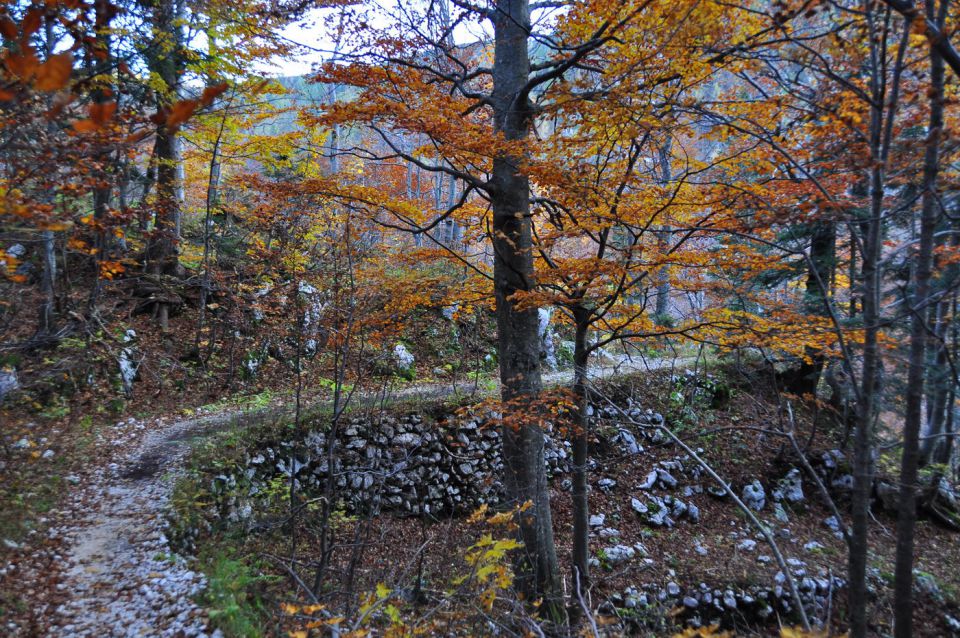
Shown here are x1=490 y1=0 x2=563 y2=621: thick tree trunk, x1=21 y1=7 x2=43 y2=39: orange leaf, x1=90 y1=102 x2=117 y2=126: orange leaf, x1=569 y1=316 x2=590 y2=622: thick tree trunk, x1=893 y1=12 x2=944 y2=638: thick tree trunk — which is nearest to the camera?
x1=90 y1=102 x2=117 y2=126: orange leaf

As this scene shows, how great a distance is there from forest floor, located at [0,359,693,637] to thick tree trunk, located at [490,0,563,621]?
350cm

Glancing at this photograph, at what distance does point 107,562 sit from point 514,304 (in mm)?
4976

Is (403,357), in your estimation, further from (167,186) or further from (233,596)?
(233,596)

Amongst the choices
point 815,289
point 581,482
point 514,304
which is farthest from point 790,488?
point 514,304

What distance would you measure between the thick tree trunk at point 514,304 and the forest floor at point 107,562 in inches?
138

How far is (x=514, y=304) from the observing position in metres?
5.73

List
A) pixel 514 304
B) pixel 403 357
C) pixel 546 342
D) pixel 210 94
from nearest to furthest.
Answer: pixel 210 94 < pixel 514 304 < pixel 403 357 < pixel 546 342

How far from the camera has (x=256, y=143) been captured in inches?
364

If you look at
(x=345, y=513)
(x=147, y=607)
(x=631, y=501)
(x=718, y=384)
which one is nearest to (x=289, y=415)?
(x=345, y=513)

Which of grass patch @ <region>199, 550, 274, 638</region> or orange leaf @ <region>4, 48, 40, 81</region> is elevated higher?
orange leaf @ <region>4, 48, 40, 81</region>

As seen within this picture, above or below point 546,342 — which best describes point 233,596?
below

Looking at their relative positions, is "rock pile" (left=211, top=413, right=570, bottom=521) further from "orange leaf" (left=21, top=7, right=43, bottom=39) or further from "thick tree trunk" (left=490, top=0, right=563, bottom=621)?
"orange leaf" (left=21, top=7, right=43, bottom=39)

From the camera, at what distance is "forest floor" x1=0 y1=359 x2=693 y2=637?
3.74 metres

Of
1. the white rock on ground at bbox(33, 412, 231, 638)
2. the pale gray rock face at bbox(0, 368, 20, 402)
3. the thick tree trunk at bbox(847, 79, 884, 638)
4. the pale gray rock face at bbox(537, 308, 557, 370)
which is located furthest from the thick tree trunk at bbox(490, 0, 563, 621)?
the pale gray rock face at bbox(0, 368, 20, 402)
